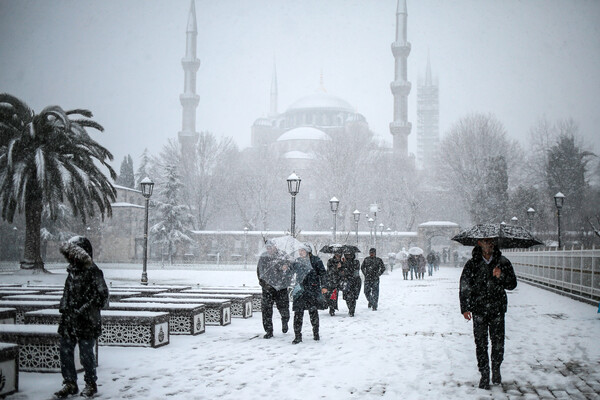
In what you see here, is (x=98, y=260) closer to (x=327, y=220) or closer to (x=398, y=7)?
(x=327, y=220)

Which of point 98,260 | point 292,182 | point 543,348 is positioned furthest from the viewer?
point 98,260

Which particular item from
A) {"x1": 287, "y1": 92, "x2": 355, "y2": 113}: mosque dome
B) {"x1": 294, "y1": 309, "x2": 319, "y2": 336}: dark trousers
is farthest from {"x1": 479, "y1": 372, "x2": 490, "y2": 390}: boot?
{"x1": 287, "y1": 92, "x2": 355, "y2": 113}: mosque dome

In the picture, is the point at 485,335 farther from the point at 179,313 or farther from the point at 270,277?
the point at 179,313

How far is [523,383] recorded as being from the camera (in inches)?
249

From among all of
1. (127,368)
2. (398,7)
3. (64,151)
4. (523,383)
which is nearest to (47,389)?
(127,368)

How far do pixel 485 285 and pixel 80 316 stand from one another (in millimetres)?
4057

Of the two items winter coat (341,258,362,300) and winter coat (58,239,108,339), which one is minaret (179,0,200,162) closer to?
winter coat (341,258,362,300)

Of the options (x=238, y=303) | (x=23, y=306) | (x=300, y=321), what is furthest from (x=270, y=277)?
(x=23, y=306)

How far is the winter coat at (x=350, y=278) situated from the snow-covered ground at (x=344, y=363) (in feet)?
3.25

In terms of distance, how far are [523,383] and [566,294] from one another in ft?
42.4

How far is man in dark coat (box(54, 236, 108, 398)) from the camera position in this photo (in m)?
5.72

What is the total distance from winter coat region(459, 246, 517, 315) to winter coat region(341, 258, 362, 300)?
6.47 m

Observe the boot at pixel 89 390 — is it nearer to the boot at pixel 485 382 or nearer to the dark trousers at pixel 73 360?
the dark trousers at pixel 73 360

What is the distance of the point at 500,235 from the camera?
6.68 metres
